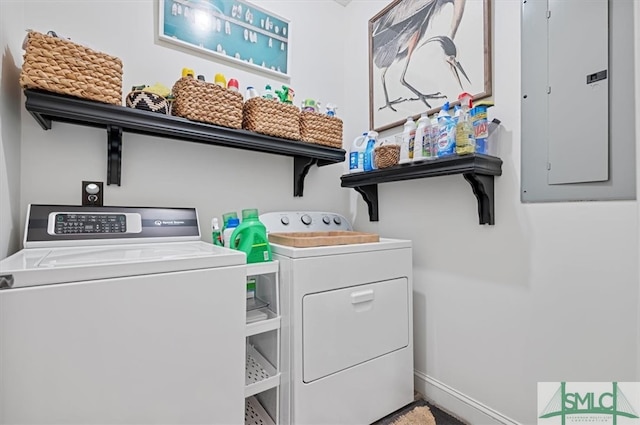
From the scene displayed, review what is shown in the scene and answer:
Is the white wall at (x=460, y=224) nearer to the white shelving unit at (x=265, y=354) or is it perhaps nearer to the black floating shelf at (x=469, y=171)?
the black floating shelf at (x=469, y=171)

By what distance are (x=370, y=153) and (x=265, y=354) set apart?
127cm

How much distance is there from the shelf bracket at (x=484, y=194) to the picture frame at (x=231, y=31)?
1332 millimetres

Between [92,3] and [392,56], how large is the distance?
1.63 m

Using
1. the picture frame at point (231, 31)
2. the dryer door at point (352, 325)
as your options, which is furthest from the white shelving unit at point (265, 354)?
the picture frame at point (231, 31)

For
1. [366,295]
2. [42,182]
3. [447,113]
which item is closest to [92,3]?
[42,182]

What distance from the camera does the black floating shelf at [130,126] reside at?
3.44 feet

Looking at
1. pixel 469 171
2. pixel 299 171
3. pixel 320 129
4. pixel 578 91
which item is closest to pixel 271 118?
pixel 320 129

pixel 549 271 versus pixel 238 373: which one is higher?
pixel 549 271

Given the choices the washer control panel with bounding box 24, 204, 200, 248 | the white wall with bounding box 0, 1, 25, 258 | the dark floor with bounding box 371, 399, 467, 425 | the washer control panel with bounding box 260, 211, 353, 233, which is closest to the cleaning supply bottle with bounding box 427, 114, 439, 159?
the washer control panel with bounding box 260, 211, 353, 233

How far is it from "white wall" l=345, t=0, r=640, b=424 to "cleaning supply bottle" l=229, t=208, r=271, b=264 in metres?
0.98

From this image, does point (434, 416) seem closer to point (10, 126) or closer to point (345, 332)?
point (345, 332)

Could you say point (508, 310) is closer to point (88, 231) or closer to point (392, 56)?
point (392, 56)

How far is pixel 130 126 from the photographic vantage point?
122 cm

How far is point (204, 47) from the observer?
5.41 ft
